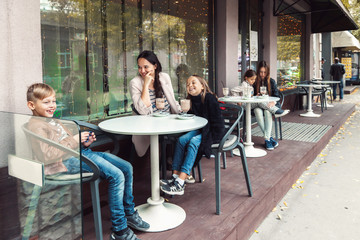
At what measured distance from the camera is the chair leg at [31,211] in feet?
4.41

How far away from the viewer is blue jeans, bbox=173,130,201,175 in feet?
8.05

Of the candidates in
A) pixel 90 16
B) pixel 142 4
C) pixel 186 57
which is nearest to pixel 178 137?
pixel 90 16

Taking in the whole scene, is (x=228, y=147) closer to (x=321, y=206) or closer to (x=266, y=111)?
(x=321, y=206)

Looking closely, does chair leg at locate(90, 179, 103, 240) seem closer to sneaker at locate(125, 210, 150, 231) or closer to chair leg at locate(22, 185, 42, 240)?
sneaker at locate(125, 210, 150, 231)

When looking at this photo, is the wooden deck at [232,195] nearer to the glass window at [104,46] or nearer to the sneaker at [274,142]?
the sneaker at [274,142]

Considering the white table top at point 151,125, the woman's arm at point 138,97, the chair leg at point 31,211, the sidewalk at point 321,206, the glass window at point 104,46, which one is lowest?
the sidewalk at point 321,206

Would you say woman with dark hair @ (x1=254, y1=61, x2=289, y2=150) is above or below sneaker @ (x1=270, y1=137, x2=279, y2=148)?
above

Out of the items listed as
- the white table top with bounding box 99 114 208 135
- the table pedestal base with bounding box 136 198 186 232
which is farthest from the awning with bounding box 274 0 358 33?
the table pedestal base with bounding box 136 198 186 232

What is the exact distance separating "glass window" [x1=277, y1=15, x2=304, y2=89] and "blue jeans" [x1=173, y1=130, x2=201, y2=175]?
5.73 m

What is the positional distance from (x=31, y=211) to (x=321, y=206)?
2591 mm

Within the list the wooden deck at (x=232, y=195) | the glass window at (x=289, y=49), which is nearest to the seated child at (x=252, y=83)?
the wooden deck at (x=232, y=195)

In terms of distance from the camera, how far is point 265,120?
4.43 m

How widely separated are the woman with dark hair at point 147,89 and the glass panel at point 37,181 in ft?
4.31

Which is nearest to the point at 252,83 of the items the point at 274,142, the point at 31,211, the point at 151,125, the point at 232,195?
the point at 274,142
